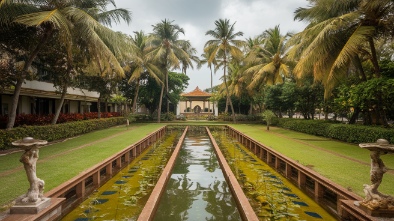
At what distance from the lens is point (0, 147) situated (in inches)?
394

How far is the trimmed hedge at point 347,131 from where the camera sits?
1040 centimetres

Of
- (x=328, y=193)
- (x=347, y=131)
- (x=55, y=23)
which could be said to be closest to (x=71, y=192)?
(x=328, y=193)

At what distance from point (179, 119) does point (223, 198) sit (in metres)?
29.1

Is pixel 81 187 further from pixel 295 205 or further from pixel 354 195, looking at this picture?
pixel 354 195

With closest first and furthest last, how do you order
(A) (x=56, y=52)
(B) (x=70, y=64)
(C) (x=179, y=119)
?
(A) (x=56, y=52), (B) (x=70, y=64), (C) (x=179, y=119)

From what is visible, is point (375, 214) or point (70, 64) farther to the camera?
point (70, 64)

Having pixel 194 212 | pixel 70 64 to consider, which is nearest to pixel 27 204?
pixel 194 212

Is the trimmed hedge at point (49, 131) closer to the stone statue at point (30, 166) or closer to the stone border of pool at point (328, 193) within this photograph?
the stone statue at point (30, 166)

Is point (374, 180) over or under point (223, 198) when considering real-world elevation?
over

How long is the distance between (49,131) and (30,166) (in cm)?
994

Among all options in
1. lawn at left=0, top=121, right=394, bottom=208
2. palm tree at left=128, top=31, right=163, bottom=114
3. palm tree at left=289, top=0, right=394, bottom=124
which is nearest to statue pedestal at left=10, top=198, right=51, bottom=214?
lawn at left=0, top=121, right=394, bottom=208

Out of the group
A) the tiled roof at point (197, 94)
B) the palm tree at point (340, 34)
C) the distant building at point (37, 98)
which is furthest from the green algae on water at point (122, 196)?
the tiled roof at point (197, 94)

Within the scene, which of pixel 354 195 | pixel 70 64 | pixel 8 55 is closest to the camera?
pixel 354 195

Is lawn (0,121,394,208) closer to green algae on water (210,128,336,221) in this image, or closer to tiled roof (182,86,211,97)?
green algae on water (210,128,336,221)
